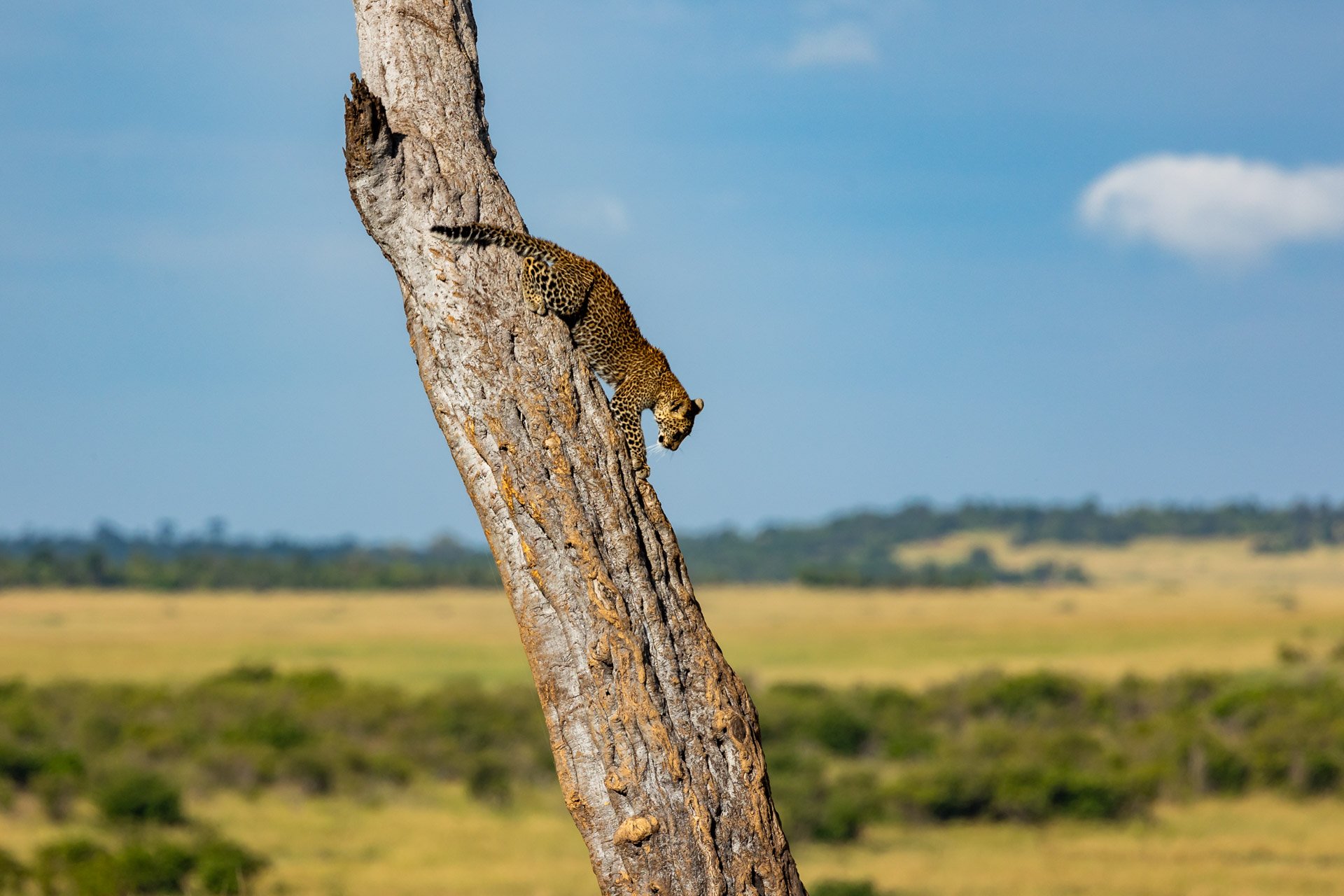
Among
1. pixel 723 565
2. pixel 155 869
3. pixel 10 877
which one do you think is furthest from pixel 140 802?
pixel 723 565

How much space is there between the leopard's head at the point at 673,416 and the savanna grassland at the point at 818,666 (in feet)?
45.6

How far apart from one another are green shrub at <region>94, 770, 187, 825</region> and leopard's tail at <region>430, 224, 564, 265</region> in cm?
1979

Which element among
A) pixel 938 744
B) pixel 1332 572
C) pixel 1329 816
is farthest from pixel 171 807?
pixel 1332 572

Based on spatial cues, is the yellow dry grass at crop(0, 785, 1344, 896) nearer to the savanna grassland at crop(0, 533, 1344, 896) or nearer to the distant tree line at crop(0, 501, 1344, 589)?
the savanna grassland at crop(0, 533, 1344, 896)

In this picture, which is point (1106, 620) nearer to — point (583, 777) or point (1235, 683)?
point (1235, 683)

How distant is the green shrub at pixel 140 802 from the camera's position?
22859 millimetres

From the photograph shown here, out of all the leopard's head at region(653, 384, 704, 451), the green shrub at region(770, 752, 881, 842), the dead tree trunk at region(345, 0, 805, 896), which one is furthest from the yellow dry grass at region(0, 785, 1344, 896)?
the dead tree trunk at region(345, 0, 805, 896)

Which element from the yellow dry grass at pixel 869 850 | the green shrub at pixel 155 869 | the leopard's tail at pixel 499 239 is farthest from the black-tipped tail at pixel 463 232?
the yellow dry grass at pixel 869 850

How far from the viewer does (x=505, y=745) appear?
31141 mm

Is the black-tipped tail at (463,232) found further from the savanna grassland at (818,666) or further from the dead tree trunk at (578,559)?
the savanna grassland at (818,666)

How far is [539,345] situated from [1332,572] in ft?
520

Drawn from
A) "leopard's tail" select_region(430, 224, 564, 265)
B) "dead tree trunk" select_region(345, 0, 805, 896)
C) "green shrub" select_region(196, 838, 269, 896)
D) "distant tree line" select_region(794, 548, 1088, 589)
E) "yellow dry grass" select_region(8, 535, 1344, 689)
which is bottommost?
"yellow dry grass" select_region(8, 535, 1344, 689)

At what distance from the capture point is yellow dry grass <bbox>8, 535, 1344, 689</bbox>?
194ft

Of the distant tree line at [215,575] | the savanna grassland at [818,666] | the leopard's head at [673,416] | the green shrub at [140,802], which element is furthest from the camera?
the distant tree line at [215,575]
